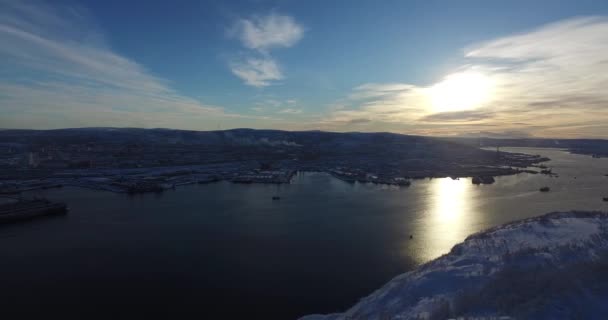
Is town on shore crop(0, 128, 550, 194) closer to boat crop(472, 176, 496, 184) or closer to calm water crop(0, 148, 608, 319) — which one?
boat crop(472, 176, 496, 184)

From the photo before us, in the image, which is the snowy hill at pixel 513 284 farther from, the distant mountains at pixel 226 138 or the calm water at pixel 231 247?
the distant mountains at pixel 226 138

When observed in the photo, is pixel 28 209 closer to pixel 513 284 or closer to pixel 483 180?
pixel 513 284

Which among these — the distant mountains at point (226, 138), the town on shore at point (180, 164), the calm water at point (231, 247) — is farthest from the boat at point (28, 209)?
the distant mountains at point (226, 138)

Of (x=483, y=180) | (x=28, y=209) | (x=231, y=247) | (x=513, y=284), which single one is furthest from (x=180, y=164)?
(x=513, y=284)

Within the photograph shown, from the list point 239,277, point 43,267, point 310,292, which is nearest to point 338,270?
point 310,292

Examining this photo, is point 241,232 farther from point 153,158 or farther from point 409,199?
point 153,158
